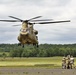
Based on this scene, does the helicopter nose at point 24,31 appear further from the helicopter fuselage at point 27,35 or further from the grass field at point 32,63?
the grass field at point 32,63

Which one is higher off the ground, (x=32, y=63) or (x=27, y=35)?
(x=27, y=35)

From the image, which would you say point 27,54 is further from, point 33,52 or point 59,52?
point 59,52

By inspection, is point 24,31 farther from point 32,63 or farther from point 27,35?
point 32,63

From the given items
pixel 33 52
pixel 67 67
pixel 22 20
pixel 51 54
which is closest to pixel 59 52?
pixel 51 54

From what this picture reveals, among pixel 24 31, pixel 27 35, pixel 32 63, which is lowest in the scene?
pixel 32 63

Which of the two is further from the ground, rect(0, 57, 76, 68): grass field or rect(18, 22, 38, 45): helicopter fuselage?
rect(18, 22, 38, 45): helicopter fuselage

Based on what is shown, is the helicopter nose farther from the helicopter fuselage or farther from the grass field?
the grass field

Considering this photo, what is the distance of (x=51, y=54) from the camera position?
154 m

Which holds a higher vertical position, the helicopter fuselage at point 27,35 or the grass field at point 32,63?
the helicopter fuselage at point 27,35

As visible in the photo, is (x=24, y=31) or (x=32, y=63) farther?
(x=32, y=63)

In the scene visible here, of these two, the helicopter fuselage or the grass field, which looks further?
the grass field

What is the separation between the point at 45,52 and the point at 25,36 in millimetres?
108136

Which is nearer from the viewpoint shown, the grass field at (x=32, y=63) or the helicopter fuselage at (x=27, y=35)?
the helicopter fuselage at (x=27, y=35)

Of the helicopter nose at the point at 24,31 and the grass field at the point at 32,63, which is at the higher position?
the helicopter nose at the point at 24,31
